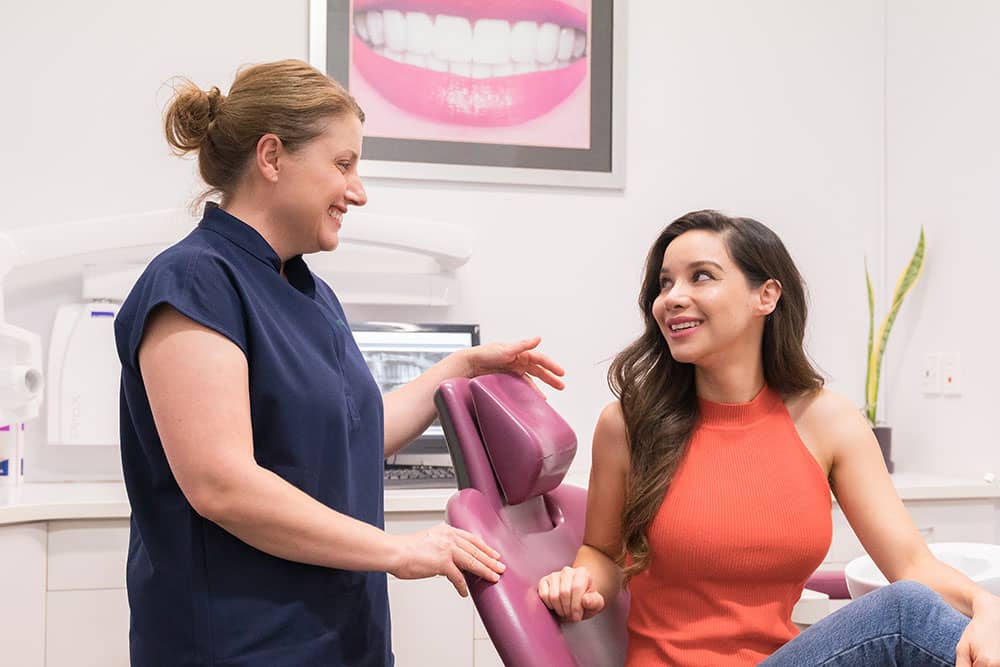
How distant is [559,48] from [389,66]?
46 centimetres

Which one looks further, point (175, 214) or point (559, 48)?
point (559, 48)

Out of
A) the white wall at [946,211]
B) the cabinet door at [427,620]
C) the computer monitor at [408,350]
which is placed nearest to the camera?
the cabinet door at [427,620]

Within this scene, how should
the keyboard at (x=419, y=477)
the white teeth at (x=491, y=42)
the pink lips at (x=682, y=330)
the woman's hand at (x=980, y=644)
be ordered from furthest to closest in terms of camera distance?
the white teeth at (x=491, y=42), the keyboard at (x=419, y=477), the pink lips at (x=682, y=330), the woman's hand at (x=980, y=644)

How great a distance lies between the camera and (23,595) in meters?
1.97

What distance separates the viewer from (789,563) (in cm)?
145

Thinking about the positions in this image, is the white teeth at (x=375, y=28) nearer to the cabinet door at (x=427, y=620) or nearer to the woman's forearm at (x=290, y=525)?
the cabinet door at (x=427, y=620)

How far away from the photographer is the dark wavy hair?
59.2 inches

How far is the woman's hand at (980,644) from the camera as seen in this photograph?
1134mm

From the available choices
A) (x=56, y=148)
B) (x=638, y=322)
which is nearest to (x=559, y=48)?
(x=638, y=322)

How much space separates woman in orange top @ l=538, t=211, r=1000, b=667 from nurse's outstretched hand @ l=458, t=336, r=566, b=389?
0.11 m

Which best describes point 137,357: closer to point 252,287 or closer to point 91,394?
point 252,287

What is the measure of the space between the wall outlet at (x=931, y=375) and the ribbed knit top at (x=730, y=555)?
57.6 inches

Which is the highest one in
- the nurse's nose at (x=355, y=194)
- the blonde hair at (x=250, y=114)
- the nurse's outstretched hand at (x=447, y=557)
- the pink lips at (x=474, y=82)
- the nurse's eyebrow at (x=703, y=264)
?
the pink lips at (x=474, y=82)

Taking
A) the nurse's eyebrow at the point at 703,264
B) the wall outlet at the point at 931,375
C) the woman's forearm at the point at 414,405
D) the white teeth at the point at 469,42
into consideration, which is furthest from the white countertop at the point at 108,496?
the white teeth at the point at 469,42
